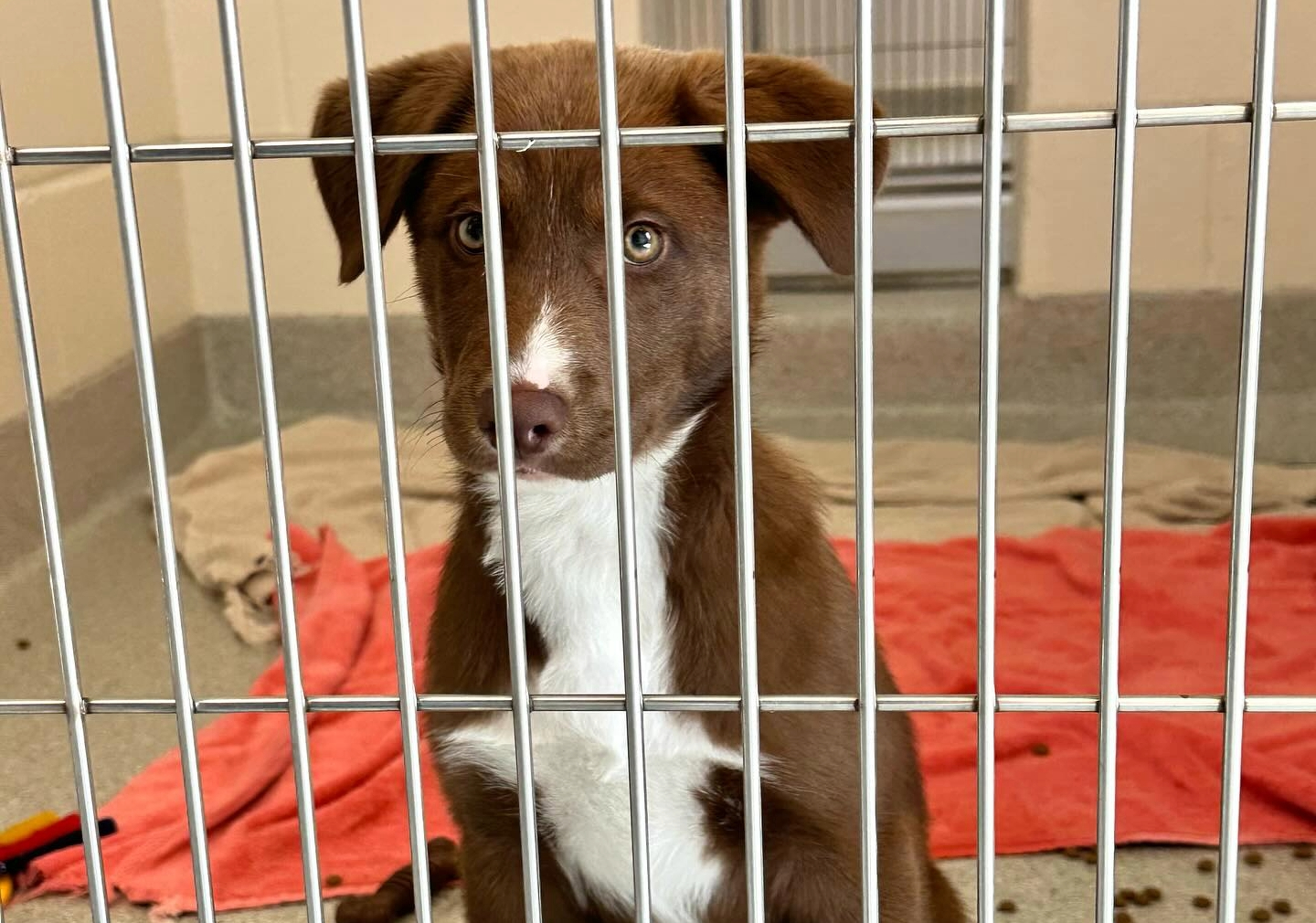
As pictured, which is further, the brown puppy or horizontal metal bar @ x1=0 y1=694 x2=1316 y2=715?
the brown puppy

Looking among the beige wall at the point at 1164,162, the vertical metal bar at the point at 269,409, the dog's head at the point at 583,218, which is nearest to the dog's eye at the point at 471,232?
the dog's head at the point at 583,218

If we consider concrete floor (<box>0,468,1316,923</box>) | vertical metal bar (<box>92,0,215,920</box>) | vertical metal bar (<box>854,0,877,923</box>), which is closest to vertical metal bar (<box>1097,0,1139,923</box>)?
vertical metal bar (<box>854,0,877,923</box>)

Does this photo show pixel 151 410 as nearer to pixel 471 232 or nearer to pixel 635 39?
pixel 471 232

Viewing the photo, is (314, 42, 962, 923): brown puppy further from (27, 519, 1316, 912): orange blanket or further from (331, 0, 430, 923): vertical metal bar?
(27, 519, 1316, 912): orange blanket

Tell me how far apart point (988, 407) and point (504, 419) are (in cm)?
30

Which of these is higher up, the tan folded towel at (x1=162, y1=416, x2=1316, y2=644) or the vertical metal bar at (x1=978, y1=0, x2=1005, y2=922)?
the vertical metal bar at (x1=978, y1=0, x2=1005, y2=922)

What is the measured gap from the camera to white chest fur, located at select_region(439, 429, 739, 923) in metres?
1.34

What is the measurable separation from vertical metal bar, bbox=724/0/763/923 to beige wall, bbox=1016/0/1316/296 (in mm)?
2743

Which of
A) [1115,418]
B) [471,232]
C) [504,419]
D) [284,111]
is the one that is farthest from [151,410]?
[284,111]

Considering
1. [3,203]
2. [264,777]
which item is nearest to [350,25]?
[3,203]

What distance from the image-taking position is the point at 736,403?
2.96ft

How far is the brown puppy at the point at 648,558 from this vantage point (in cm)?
131

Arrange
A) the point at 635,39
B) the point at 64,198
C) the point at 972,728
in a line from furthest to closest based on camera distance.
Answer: the point at 635,39, the point at 64,198, the point at 972,728

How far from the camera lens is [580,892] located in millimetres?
1483
